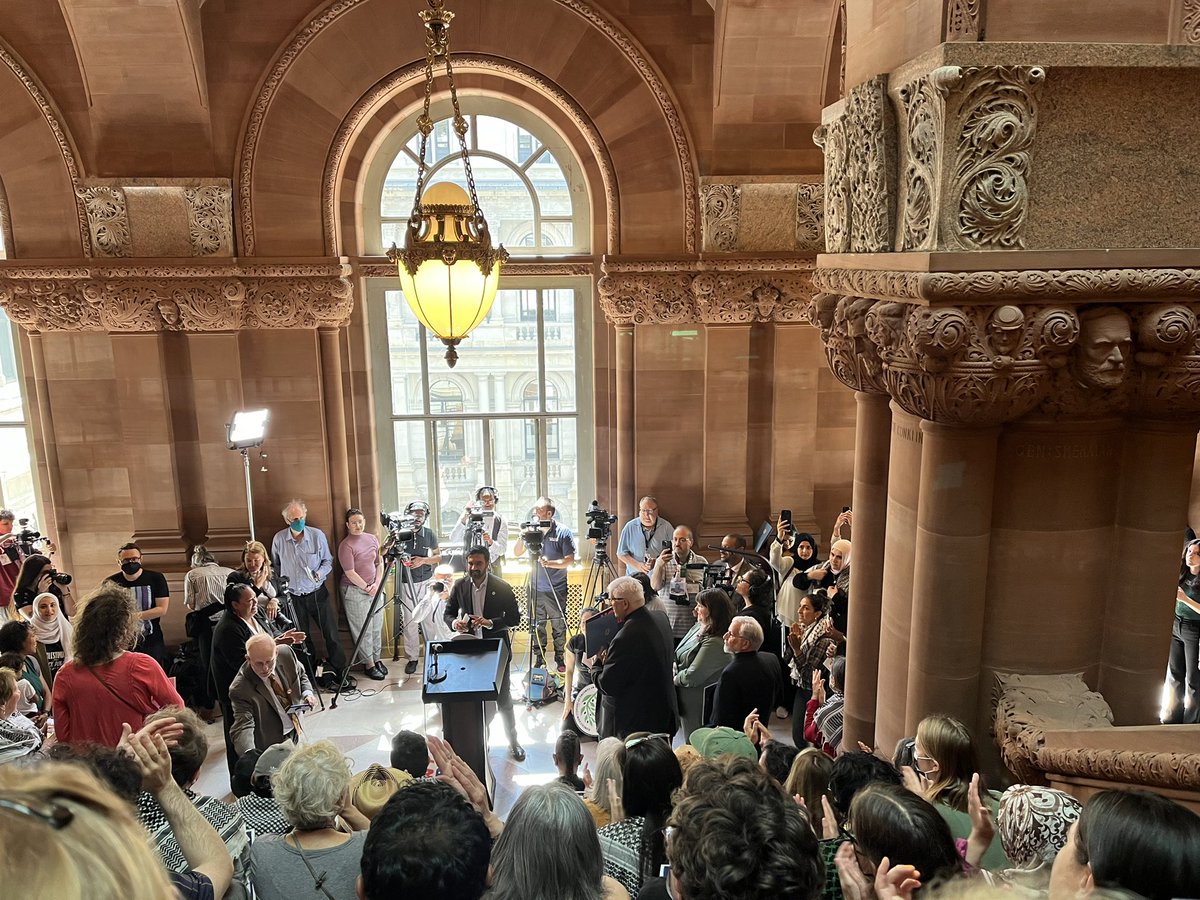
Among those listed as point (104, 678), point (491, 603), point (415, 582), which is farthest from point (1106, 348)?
point (415, 582)

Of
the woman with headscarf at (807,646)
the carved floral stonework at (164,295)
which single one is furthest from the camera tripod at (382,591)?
the woman with headscarf at (807,646)

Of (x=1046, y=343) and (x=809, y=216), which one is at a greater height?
(x=809, y=216)

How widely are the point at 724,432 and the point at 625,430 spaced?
0.91 metres

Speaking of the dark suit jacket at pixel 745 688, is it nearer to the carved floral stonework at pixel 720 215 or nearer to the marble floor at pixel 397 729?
the marble floor at pixel 397 729

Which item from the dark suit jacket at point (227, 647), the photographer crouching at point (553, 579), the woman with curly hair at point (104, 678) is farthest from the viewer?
the photographer crouching at point (553, 579)

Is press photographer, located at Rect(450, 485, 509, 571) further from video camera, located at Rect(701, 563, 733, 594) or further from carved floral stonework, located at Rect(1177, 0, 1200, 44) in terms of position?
carved floral stonework, located at Rect(1177, 0, 1200, 44)

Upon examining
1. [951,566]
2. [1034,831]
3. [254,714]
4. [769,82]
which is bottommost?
[254,714]

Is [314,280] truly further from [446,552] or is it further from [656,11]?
[656,11]

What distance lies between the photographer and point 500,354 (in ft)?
29.9

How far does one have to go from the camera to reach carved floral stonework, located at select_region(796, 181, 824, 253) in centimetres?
805

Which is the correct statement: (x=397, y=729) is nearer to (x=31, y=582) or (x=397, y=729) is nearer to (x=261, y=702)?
(x=261, y=702)

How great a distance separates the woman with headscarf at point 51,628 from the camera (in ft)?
20.2

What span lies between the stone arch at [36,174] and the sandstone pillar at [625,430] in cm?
461

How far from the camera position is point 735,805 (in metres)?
2.05
